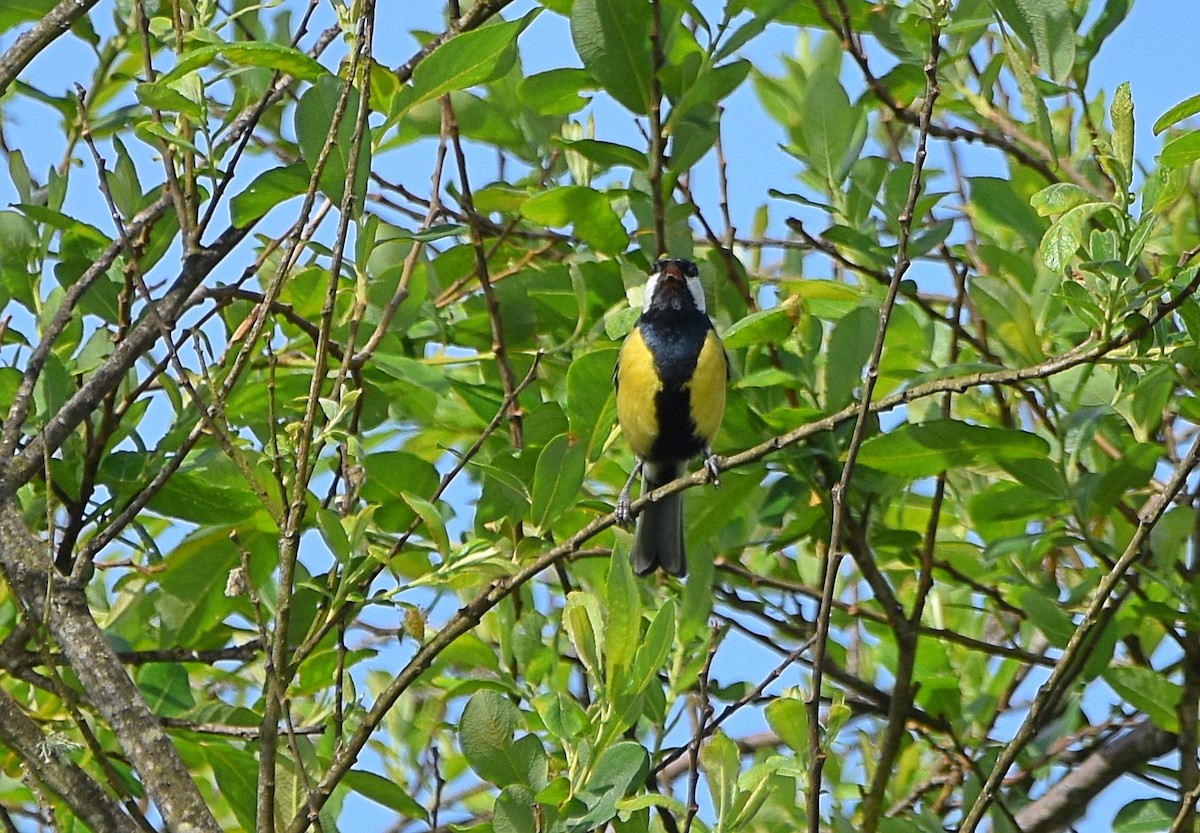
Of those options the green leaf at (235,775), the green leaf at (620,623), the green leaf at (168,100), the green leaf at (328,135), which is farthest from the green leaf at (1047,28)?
the green leaf at (235,775)

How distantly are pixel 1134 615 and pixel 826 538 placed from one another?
659 millimetres

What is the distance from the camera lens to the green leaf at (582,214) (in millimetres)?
3027

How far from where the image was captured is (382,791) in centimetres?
269

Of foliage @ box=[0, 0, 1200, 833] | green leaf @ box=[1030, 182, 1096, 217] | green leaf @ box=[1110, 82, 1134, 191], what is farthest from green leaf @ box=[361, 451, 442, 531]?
green leaf @ box=[1110, 82, 1134, 191]

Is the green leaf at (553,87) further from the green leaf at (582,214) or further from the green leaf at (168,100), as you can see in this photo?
the green leaf at (168,100)

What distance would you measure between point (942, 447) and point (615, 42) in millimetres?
1042

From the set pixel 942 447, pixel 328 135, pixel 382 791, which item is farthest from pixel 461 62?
pixel 382 791

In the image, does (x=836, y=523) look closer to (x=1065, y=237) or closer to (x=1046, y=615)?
(x=1065, y=237)

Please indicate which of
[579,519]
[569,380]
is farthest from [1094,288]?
[579,519]

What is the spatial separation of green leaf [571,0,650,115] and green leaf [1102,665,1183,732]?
1.49m

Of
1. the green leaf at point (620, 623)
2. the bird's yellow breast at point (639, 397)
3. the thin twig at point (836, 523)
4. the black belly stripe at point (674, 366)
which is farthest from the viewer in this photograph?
the bird's yellow breast at point (639, 397)

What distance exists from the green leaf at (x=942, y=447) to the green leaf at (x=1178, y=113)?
2.18ft

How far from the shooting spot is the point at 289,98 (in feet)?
11.7

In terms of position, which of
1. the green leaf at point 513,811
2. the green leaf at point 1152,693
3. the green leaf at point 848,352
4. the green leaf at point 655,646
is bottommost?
the green leaf at point 513,811
